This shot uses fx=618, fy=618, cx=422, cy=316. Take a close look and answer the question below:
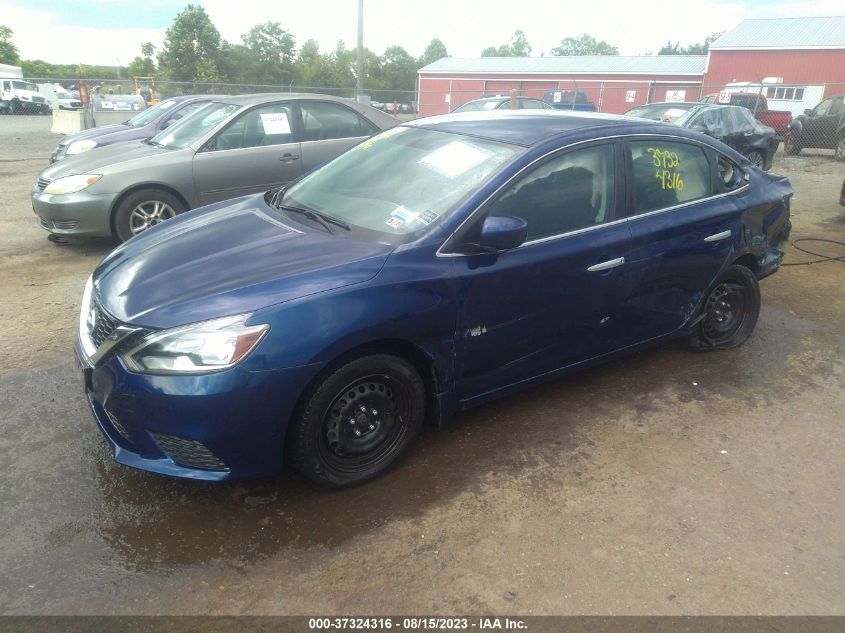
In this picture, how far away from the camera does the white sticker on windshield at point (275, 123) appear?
22.6 feet

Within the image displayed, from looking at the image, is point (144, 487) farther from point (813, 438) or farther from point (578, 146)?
point (813, 438)

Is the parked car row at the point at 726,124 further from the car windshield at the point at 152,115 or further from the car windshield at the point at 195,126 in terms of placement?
the car windshield at the point at 152,115

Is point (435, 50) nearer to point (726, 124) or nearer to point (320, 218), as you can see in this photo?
point (726, 124)

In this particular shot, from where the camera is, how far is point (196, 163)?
21.3 feet

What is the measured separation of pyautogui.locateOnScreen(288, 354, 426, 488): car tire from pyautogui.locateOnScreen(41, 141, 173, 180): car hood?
4.84 m

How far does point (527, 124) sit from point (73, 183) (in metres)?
4.94

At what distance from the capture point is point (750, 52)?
33.7 m

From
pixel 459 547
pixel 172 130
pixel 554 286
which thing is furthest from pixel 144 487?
pixel 172 130

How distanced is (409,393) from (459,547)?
0.73 metres

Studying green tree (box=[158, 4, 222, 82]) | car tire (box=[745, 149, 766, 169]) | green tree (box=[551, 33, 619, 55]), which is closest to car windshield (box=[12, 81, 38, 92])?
green tree (box=[158, 4, 222, 82])

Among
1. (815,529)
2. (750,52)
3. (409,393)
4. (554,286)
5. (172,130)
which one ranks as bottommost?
(815,529)

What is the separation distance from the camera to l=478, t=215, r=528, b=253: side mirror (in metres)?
2.91

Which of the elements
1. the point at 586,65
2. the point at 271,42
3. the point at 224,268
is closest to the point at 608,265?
the point at 224,268

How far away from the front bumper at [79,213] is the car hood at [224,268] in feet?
10.7
